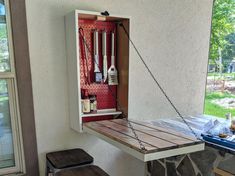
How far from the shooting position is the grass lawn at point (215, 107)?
7.11 ft

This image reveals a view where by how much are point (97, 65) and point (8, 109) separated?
0.73 meters

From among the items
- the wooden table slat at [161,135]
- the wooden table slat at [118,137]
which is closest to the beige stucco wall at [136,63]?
the wooden table slat at [118,137]

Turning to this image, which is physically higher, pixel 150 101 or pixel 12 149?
pixel 150 101

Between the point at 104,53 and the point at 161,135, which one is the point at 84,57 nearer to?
the point at 104,53

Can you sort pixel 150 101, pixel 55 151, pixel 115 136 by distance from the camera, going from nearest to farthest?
pixel 115 136 < pixel 55 151 < pixel 150 101

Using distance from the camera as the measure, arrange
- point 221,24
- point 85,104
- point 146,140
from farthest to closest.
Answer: point 221,24 → point 85,104 → point 146,140

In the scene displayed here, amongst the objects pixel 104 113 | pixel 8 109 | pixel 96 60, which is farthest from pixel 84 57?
pixel 8 109

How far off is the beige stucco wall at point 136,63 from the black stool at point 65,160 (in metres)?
0.10

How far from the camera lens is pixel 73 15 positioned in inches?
59.4

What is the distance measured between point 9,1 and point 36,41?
30 centimetres

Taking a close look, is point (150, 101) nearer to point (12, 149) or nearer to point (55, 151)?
point (55, 151)

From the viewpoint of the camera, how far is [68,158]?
5.16 feet

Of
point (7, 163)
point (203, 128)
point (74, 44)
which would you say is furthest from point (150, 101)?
point (7, 163)

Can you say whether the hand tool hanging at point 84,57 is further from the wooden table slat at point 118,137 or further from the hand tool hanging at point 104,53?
the wooden table slat at point 118,137
